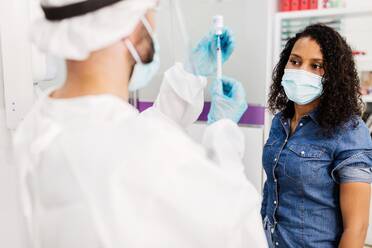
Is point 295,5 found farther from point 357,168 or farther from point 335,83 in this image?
point 357,168

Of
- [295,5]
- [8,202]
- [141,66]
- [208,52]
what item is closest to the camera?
[141,66]

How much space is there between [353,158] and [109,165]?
32.1 inches

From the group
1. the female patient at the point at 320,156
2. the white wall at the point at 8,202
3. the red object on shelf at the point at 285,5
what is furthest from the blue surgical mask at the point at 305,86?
the white wall at the point at 8,202

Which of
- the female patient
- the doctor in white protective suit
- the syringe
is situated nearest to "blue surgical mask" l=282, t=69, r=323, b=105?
the female patient

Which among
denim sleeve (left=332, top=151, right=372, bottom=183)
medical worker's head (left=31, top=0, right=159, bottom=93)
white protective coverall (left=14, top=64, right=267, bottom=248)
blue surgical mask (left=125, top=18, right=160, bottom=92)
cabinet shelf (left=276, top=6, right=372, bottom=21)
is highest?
cabinet shelf (left=276, top=6, right=372, bottom=21)

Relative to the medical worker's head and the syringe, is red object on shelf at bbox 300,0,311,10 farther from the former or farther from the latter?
the medical worker's head

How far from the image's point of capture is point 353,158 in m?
1.13

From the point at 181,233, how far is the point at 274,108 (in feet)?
3.14

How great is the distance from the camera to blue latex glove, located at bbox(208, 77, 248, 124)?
3.64ft

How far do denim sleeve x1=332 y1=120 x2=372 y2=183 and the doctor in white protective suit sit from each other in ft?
1.52

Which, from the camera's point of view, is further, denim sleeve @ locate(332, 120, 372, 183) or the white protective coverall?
denim sleeve @ locate(332, 120, 372, 183)

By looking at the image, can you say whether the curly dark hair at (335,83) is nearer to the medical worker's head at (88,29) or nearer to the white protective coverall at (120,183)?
the white protective coverall at (120,183)

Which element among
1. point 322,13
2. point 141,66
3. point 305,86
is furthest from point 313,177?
point 322,13

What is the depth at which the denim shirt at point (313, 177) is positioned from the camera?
1.15 meters
